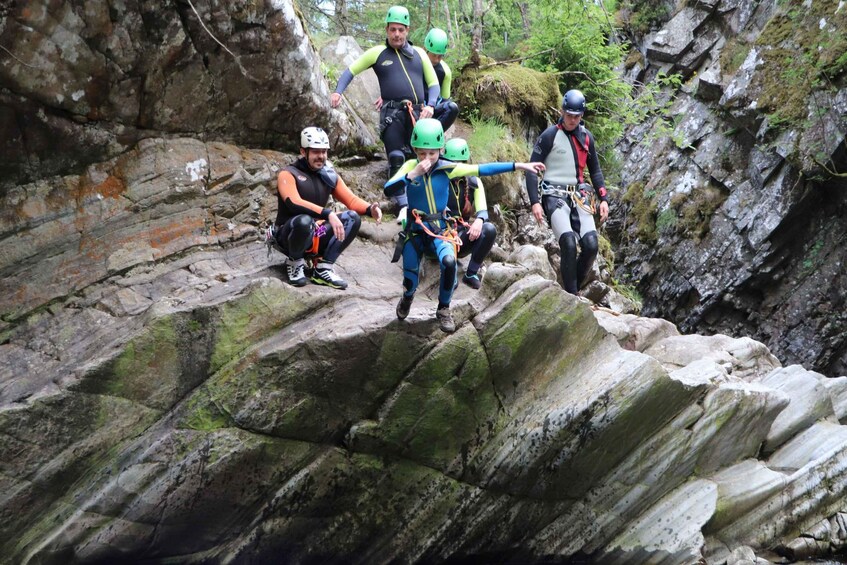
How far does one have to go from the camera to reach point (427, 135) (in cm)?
756

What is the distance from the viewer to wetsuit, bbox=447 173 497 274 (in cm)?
841

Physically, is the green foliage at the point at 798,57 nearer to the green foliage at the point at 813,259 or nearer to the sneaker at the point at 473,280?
the green foliage at the point at 813,259

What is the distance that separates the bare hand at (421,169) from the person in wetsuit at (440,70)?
326 cm

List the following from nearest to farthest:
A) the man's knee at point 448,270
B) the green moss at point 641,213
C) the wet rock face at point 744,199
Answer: the man's knee at point 448,270, the wet rock face at point 744,199, the green moss at point 641,213

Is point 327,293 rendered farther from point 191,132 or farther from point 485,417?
point 191,132

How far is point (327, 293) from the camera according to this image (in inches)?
338

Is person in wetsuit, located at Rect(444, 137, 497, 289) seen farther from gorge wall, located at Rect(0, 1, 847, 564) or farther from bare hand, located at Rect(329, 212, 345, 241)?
bare hand, located at Rect(329, 212, 345, 241)

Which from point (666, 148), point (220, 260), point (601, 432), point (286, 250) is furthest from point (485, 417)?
point (666, 148)

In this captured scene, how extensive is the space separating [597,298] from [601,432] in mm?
4482

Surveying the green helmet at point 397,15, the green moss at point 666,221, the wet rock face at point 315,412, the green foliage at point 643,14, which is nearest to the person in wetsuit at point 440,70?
the green helmet at point 397,15

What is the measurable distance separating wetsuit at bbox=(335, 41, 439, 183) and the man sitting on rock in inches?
77.2

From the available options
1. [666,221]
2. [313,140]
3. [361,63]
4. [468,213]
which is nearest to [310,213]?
[313,140]

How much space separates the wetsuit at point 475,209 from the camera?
8.41 m

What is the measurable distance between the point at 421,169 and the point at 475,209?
1.42 m
